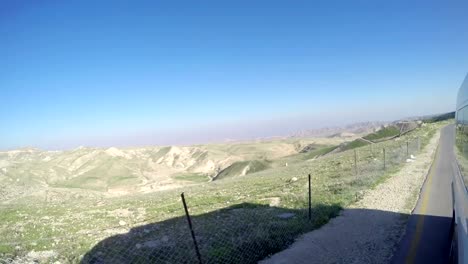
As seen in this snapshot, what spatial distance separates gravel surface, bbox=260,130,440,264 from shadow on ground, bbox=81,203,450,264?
163mm

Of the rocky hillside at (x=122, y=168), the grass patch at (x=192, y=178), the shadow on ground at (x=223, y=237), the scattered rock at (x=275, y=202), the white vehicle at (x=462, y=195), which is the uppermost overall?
the white vehicle at (x=462, y=195)

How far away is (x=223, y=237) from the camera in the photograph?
35.1 feet

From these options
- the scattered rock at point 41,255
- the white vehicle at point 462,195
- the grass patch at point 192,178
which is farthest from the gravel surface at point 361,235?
the grass patch at point 192,178

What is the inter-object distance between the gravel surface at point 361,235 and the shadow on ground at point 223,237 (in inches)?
6.4

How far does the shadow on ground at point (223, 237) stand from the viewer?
29.8 feet

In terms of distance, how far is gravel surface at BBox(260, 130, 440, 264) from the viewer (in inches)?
333

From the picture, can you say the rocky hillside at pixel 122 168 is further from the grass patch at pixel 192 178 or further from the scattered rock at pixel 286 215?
the scattered rock at pixel 286 215

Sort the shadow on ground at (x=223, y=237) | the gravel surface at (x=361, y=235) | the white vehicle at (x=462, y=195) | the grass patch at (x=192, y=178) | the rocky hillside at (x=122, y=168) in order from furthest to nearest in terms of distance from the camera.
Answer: the grass patch at (x=192, y=178) → the rocky hillside at (x=122, y=168) → the shadow on ground at (x=223, y=237) → the gravel surface at (x=361, y=235) → the white vehicle at (x=462, y=195)

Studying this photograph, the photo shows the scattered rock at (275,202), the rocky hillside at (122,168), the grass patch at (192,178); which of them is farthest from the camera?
the grass patch at (192,178)

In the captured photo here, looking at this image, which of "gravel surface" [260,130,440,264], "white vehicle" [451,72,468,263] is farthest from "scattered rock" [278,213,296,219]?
"white vehicle" [451,72,468,263]

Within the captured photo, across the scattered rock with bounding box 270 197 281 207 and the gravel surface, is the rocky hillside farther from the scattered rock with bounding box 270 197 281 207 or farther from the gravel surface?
the gravel surface

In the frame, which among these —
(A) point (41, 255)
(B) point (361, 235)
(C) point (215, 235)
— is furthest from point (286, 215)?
(A) point (41, 255)

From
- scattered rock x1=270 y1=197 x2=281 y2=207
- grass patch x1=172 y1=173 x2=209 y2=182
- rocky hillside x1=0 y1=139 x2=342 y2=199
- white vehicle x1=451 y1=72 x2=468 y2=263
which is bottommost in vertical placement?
grass patch x1=172 y1=173 x2=209 y2=182

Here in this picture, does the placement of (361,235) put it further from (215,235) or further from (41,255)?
(41,255)
